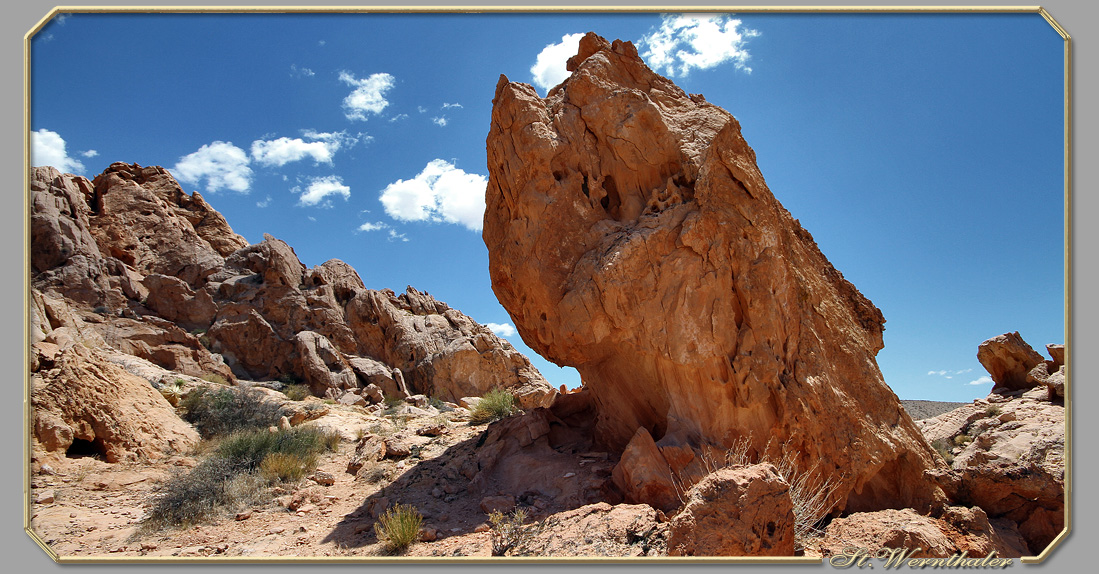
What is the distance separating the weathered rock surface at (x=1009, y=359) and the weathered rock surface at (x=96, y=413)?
19.2m

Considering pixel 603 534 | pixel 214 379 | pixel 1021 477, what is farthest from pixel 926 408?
pixel 214 379

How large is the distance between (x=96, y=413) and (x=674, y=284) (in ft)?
34.3

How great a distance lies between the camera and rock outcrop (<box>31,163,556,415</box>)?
2189 cm

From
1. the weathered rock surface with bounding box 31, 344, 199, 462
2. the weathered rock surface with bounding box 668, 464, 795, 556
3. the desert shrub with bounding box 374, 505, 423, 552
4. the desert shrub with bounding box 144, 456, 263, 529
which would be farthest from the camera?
the weathered rock surface with bounding box 31, 344, 199, 462

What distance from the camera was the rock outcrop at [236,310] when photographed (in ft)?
71.8

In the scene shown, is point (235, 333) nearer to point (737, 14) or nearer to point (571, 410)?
point (571, 410)

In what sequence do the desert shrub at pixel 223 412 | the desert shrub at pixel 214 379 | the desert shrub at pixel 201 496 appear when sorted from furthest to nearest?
the desert shrub at pixel 214 379 → the desert shrub at pixel 223 412 → the desert shrub at pixel 201 496

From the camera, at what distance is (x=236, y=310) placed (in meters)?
25.1

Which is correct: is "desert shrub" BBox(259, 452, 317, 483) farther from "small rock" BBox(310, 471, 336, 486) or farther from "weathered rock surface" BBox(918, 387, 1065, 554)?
"weathered rock surface" BBox(918, 387, 1065, 554)

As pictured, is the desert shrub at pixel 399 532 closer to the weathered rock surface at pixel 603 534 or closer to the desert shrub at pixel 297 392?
the weathered rock surface at pixel 603 534

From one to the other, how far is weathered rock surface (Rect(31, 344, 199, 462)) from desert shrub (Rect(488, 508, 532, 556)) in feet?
26.5

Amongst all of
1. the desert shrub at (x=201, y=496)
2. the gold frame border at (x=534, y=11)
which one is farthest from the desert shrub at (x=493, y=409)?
the gold frame border at (x=534, y=11)

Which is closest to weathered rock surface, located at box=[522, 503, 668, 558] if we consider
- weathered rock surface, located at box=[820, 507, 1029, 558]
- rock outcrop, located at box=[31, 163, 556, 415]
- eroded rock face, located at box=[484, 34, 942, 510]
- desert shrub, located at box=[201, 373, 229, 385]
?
eroded rock face, located at box=[484, 34, 942, 510]

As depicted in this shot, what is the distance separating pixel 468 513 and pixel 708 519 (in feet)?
13.0
